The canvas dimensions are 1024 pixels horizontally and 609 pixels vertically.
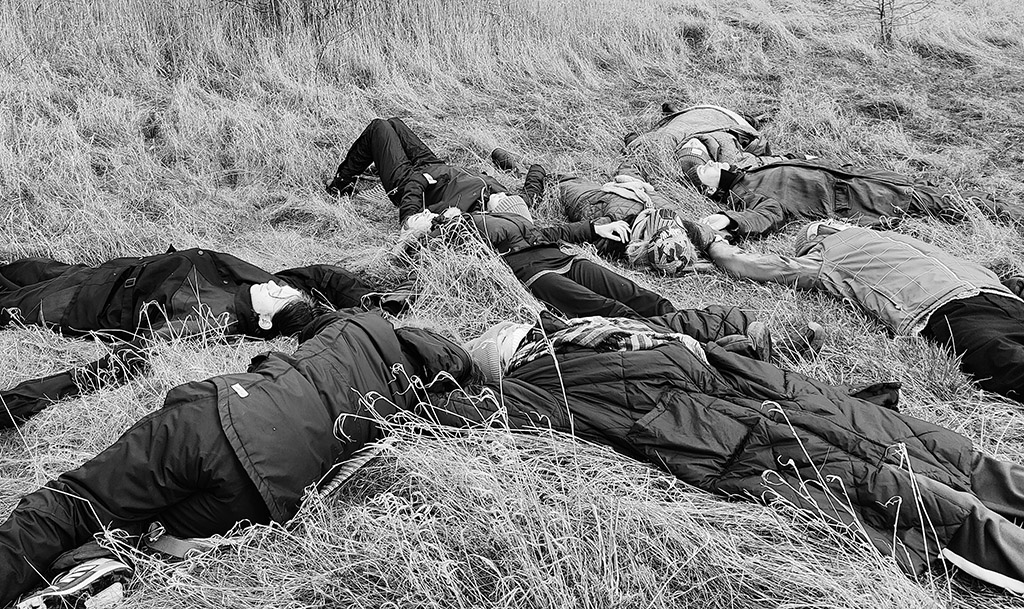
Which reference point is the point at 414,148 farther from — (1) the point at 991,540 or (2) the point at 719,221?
(1) the point at 991,540

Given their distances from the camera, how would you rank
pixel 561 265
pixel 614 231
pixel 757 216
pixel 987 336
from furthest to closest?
pixel 757 216
pixel 614 231
pixel 561 265
pixel 987 336

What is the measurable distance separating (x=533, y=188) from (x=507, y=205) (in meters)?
0.77

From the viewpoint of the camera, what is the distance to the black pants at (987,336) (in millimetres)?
3498

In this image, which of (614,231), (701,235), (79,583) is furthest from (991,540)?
(614,231)

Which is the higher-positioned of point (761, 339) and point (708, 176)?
point (708, 176)

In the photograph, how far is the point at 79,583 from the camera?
91.8 inches

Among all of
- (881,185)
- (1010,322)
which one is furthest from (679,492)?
(881,185)

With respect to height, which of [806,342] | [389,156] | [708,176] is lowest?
[806,342]

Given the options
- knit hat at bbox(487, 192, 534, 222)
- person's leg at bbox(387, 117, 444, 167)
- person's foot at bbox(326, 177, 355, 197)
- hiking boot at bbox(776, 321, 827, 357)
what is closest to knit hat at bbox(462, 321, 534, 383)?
hiking boot at bbox(776, 321, 827, 357)

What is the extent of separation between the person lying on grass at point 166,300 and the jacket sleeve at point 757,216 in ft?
8.79

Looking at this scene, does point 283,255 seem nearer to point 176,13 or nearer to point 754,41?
point 176,13

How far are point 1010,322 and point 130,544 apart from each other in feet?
13.2

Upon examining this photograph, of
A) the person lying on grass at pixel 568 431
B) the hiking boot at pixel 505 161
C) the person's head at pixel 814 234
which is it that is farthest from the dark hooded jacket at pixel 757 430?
the hiking boot at pixel 505 161

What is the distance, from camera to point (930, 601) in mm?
2150
